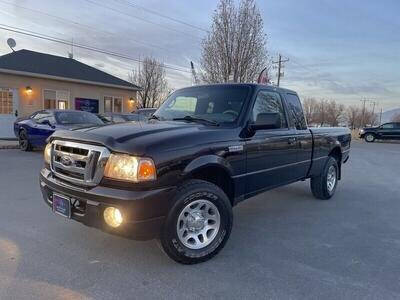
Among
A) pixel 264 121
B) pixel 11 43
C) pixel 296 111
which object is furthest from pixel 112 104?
pixel 264 121

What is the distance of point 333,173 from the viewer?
22.1ft

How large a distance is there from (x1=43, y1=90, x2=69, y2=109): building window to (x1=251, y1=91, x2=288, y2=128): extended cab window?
58.3ft

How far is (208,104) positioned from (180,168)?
1.53 meters

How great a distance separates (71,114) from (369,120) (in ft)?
374

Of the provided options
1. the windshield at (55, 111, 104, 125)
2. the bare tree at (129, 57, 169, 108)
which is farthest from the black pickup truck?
the bare tree at (129, 57, 169, 108)

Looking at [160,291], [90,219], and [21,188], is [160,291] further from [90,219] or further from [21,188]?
[21,188]

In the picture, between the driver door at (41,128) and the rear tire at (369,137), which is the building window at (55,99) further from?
the rear tire at (369,137)

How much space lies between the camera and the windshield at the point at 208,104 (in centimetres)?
442

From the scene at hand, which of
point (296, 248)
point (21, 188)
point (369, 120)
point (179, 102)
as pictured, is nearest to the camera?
point (296, 248)

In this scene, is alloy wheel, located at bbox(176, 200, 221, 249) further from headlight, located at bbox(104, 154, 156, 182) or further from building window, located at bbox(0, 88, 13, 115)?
building window, located at bbox(0, 88, 13, 115)

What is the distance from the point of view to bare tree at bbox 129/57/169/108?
42.2 metres

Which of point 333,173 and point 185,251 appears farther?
point 333,173

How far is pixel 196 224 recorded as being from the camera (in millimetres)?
3680

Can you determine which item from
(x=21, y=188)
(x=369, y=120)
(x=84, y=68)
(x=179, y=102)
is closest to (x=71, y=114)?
(x=21, y=188)
